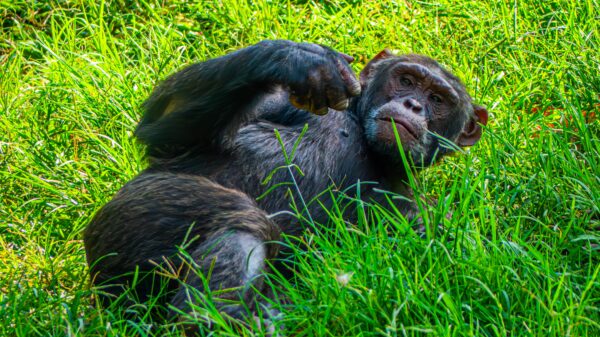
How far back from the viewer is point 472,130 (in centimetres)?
520

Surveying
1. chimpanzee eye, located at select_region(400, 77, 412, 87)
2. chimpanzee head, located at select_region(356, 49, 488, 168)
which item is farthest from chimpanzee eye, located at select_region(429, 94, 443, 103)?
chimpanzee eye, located at select_region(400, 77, 412, 87)

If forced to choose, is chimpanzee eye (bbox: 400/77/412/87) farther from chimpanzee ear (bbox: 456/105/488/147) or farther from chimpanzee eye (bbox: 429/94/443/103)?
chimpanzee ear (bbox: 456/105/488/147)

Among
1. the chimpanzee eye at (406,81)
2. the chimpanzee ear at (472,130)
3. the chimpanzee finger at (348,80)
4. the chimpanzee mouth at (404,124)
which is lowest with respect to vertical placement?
the chimpanzee ear at (472,130)

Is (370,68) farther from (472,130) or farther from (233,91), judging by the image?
(233,91)

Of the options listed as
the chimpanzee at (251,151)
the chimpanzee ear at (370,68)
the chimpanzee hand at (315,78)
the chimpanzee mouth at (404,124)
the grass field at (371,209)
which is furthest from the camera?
the chimpanzee ear at (370,68)

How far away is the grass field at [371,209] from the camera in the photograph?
354 cm

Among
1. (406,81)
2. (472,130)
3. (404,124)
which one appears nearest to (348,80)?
(404,124)

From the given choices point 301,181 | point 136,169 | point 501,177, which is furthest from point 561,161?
point 136,169

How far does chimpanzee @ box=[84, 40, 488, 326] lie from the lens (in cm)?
398

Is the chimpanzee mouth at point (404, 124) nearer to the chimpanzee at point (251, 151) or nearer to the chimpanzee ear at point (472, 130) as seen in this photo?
the chimpanzee at point (251, 151)

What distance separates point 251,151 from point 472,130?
51.5 inches

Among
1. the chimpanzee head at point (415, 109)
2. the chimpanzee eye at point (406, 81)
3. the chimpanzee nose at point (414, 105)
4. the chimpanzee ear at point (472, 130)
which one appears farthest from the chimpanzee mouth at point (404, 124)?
the chimpanzee ear at point (472, 130)

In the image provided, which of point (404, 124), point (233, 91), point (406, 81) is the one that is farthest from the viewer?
point (406, 81)

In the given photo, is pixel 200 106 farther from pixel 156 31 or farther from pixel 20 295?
pixel 156 31
